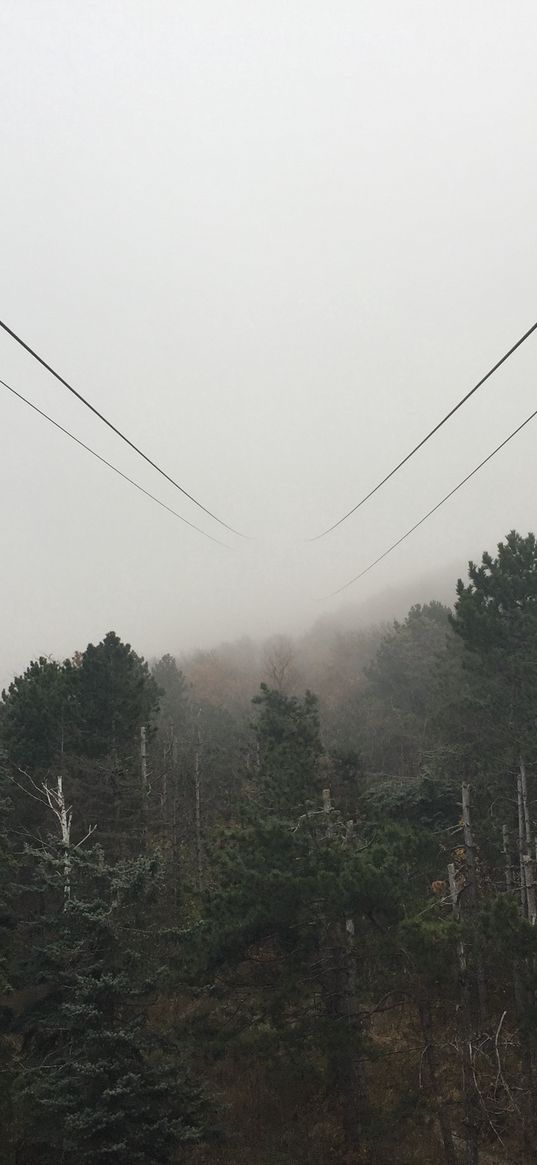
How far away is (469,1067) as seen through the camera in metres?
11.3

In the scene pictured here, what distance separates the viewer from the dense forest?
1227cm

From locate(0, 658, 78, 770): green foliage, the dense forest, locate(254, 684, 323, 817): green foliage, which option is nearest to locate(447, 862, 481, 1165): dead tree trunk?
the dense forest

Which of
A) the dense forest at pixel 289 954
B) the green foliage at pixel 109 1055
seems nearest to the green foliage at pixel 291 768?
the dense forest at pixel 289 954

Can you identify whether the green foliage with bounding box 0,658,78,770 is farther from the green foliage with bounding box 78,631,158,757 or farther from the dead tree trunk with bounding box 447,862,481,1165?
the dead tree trunk with bounding box 447,862,481,1165

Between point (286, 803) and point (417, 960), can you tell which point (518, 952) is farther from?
point (286, 803)

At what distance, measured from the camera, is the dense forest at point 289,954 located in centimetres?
1227

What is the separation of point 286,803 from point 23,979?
777cm

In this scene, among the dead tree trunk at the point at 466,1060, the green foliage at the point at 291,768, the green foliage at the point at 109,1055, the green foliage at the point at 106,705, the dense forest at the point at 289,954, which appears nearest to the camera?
the dead tree trunk at the point at 466,1060

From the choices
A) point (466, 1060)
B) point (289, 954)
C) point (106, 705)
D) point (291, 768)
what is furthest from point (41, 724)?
point (466, 1060)

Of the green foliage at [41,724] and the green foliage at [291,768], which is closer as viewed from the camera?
the green foliage at [291,768]

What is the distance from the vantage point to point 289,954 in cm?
1512

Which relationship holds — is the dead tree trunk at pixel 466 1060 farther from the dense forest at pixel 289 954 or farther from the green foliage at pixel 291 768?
the green foliage at pixel 291 768

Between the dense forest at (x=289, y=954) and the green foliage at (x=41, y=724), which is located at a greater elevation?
the green foliage at (x=41, y=724)

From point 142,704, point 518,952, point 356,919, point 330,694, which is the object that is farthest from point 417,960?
point 330,694
